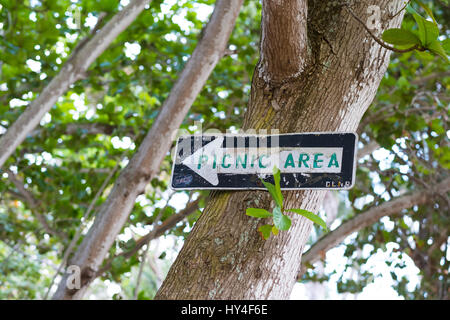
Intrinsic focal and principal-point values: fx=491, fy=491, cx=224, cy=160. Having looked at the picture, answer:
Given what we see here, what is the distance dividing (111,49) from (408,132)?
2102mm

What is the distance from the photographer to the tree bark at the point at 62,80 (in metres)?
2.09

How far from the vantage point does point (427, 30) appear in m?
0.89

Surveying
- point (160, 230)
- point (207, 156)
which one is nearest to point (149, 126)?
point (160, 230)

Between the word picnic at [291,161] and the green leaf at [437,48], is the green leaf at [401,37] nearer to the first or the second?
the green leaf at [437,48]

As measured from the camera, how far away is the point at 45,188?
11.5 feet

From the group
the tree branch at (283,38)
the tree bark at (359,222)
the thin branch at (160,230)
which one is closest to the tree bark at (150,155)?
the thin branch at (160,230)

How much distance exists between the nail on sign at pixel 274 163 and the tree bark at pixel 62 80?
1.20m

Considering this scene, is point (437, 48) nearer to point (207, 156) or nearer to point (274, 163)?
point (274, 163)

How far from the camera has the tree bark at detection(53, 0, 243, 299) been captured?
7.31 ft

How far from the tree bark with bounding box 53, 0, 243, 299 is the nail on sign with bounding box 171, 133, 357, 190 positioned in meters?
1.12

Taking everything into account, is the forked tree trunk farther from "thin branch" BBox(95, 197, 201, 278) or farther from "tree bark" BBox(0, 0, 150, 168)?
"thin branch" BBox(95, 197, 201, 278)

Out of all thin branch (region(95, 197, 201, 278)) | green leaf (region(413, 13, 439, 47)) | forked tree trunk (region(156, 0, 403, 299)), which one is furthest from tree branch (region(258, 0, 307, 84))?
thin branch (region(95, 197, 201, 278))

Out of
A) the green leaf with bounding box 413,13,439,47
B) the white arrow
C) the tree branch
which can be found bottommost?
the white arrow

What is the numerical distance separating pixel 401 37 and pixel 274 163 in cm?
37
